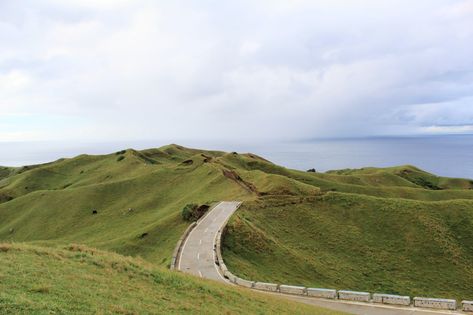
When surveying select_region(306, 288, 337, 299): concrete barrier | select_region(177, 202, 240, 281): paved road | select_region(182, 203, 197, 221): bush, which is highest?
select_region(182, 203, 197, 221): bush

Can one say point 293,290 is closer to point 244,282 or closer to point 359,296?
point 244,282

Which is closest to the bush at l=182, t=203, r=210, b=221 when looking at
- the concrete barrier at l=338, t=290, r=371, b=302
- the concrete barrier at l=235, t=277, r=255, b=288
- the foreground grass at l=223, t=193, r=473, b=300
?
the foreground grass at l=223, t=193, r=473, b=300

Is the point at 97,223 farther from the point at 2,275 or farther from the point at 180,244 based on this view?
the point at 2,275

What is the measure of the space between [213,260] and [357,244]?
20.5 meters

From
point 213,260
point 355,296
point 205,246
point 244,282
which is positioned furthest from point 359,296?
point 205,246

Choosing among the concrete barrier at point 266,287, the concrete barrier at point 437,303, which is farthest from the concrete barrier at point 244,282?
the concrete barrier at point 437,303

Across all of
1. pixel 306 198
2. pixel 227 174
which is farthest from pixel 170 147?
pixel 306 198

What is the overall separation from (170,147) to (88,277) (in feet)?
413

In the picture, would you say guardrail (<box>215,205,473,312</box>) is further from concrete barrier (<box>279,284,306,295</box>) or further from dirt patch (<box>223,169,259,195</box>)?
dirt patch (<box>223,169,259,195</box>)

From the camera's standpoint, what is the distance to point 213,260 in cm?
3478

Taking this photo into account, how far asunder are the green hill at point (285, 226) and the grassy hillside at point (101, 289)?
11.8 meters

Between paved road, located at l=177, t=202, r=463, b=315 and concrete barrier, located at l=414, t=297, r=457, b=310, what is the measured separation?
62 cm

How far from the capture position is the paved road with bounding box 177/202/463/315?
25.4 meters

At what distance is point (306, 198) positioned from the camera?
182ft
